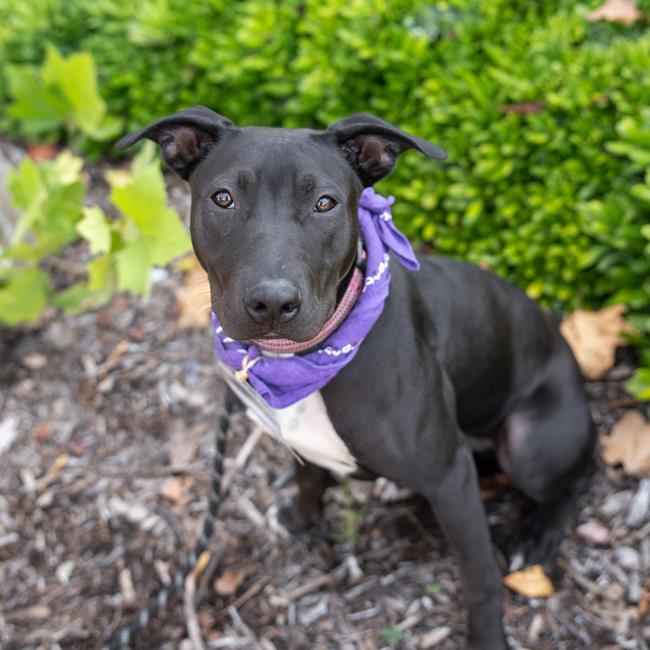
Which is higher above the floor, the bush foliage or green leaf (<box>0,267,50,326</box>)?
the bush foliage

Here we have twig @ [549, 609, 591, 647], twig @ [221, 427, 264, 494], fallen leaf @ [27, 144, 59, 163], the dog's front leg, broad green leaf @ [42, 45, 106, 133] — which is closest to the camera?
the dog's front leg

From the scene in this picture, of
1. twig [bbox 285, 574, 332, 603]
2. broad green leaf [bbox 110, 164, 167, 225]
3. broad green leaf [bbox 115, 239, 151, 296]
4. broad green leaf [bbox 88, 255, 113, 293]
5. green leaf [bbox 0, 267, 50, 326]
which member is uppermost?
broad green leaf [bbox 110, 164, 167, 225]

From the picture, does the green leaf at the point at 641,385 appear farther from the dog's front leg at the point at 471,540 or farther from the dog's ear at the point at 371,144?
the dog's ear at the point at 371,144

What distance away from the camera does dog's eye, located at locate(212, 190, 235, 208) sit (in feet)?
8.13

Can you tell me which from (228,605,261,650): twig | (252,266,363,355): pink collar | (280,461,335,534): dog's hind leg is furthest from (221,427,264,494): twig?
(252,266,363,355): pink collar

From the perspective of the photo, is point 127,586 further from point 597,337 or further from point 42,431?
point 597,337

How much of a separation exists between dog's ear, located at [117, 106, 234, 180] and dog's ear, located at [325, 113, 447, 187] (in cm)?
36

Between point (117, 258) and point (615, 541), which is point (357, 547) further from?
point (117, 258)

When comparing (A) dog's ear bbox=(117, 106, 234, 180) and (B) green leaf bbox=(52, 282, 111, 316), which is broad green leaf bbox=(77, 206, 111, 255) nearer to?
(B) green leaf bbox=(52, 282, 111, 316)

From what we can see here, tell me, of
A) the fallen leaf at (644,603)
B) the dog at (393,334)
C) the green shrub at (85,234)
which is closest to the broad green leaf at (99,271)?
the green shrub at (85,234)

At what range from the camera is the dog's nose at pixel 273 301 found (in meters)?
2.24

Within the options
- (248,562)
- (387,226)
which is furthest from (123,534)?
(387,226)

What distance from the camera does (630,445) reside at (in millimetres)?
3871

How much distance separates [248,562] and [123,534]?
629mm
